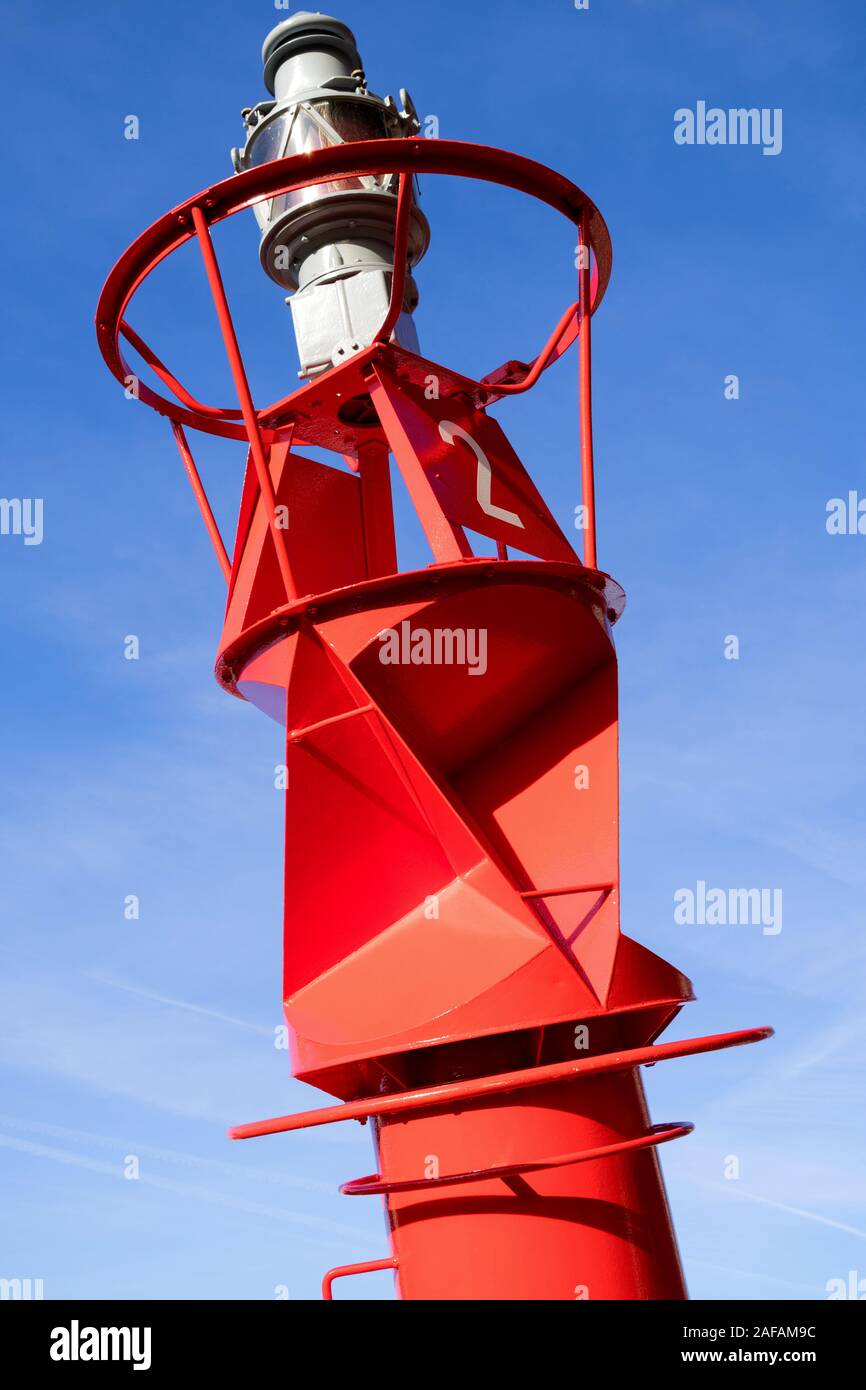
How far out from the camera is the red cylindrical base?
9266mm

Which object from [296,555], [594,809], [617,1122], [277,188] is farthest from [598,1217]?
[277,188]

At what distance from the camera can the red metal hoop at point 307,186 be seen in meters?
10.1

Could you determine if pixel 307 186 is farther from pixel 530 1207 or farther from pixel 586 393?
pixel 530 1207

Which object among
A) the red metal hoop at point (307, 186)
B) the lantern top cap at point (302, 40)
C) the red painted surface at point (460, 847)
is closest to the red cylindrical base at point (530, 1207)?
the red painted surface at point (460, 847)

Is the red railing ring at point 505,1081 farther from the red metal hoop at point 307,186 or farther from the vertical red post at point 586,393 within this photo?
the red metal hoop at point 307,186

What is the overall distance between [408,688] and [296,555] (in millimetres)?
1997

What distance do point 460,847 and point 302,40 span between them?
708 cm

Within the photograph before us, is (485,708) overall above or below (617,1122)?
above

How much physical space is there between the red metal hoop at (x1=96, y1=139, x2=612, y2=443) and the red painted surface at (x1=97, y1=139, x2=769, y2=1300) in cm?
2

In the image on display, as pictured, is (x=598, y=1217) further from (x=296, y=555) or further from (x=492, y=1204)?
(x=296, y=555)

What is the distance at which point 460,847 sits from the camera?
1014cm
